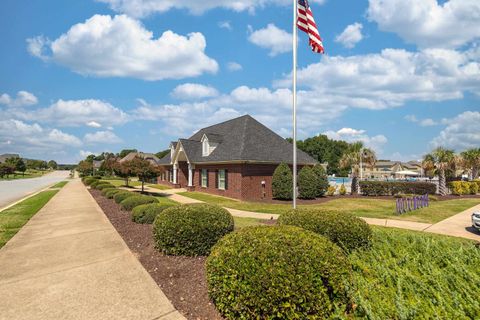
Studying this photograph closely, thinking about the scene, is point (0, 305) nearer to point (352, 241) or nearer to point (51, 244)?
point (51, 244)

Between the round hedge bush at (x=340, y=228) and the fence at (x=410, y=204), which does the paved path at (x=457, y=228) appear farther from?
the round hedge bush at (x=340, y=228)

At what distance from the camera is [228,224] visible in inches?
296

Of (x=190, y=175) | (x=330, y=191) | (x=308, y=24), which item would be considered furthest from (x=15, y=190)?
(x=308, y=24)

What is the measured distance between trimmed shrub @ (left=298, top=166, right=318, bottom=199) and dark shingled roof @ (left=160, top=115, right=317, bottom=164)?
2473mm

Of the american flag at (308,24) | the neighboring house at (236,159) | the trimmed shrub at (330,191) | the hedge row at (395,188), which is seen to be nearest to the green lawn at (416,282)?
the american flag at (308,24)

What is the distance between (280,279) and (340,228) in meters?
3.01

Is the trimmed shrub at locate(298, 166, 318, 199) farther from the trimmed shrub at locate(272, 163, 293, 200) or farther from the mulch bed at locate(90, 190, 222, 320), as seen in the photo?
the mulch bed at locate(90, 190, 222, 320)

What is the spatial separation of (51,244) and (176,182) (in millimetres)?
26495

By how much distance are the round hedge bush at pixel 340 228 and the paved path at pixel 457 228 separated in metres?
6.44

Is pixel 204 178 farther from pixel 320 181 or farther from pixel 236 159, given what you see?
pixel 320 181

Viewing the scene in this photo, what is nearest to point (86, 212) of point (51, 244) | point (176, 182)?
point (51, 244)

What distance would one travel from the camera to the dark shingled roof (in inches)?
944

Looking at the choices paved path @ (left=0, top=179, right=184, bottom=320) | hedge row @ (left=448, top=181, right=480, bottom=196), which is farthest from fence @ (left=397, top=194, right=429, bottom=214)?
paved path @ (left=0, top=179, right=184, bottom=320)

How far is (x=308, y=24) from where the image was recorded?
11.8 m
